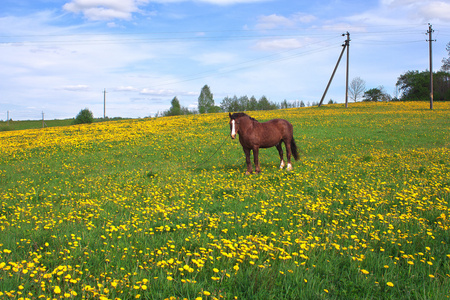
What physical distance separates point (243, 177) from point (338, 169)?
401cm

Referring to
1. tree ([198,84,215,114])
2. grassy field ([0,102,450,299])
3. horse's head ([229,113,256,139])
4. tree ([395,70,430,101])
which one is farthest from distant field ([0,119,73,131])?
tree ([395,70,430,101])

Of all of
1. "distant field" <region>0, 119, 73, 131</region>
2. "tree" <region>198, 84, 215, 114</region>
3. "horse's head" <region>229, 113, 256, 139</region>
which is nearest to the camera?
"horse's head" <region>229, 113, 256, 139</region>

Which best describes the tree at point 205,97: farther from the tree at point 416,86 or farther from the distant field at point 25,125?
the tree at point 416,86

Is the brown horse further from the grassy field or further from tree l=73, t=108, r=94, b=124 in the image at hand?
tree l=73, t=108, r=94, b=124

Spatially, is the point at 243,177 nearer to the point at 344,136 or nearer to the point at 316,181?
the point at 316,181

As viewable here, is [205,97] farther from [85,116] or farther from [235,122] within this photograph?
[235,122]

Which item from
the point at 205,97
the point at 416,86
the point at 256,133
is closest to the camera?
the point at 256,133

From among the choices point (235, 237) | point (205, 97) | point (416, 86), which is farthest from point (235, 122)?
point (205, 97)

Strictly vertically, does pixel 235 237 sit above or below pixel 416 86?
below

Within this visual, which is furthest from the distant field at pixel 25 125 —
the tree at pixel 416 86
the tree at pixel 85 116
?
the tree at pixel 416 86

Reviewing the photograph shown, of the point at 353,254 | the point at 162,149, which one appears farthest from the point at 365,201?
the point at 162,149

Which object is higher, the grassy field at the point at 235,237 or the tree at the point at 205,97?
the tree at the point at 205,97

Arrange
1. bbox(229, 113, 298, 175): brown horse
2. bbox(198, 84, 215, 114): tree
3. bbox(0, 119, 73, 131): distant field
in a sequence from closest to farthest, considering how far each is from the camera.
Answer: bbox(229, 113, 298, 175): brown horse
bbox(0, 119, 73, 131): distant field
bbox(198, 84, 215, 114): tree

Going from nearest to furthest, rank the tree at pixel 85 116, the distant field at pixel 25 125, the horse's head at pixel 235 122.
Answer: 1. the horse's head at pixel 235 122
2. the tree at pixel 85 116
3. the distant field at pixel 25 125
